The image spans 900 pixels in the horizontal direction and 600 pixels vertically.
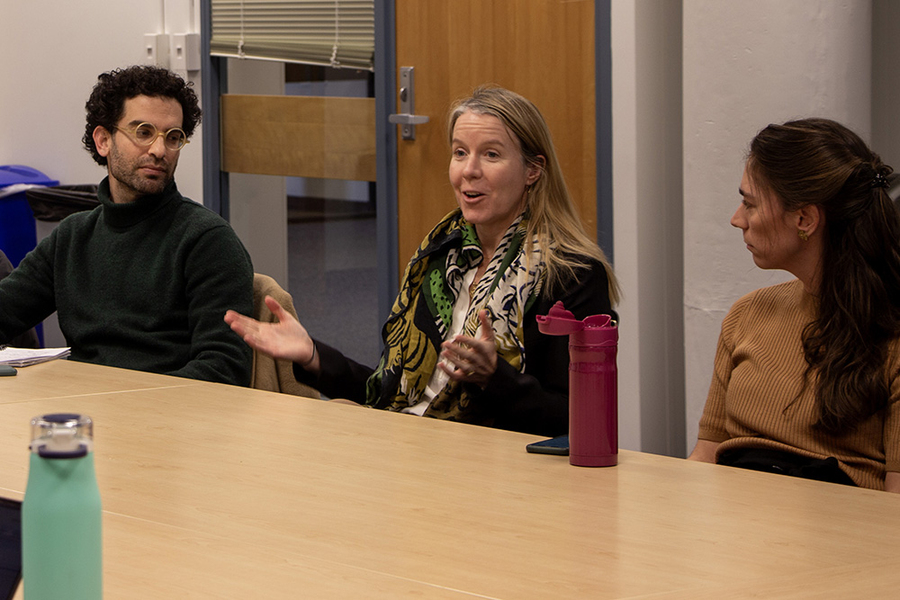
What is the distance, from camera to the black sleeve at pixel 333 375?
7.31 feet

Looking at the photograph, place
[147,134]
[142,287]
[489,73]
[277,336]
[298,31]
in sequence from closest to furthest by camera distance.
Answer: [277,336] < [142,287] < [147,134] < [489,73] < [298,31]

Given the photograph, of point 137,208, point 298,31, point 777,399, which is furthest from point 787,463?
point 298,31

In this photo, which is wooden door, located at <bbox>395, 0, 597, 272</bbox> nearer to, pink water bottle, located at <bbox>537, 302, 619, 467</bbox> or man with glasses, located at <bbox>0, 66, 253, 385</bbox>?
man with glasses, located at <bbox>0, 66, 253, 385</bbox>

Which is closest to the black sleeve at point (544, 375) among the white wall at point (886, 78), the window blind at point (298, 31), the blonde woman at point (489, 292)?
the blonde woman at point (489, 292)

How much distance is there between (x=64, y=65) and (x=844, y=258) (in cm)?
422

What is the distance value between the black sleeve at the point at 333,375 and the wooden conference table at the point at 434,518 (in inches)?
10.4

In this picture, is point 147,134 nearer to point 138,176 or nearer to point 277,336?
point 138,176

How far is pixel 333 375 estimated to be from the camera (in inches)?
88.4

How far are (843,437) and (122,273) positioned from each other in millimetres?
1782

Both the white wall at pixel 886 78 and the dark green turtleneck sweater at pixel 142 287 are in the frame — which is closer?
A: the dark green turtleneck sweater at pixel 142 287

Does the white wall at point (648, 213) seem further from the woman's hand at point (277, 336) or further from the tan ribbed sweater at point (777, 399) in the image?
the woman's hand at point (277, 336)

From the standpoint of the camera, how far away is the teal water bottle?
812 mm

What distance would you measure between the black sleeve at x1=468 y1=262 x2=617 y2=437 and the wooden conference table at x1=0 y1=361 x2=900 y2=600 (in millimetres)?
186

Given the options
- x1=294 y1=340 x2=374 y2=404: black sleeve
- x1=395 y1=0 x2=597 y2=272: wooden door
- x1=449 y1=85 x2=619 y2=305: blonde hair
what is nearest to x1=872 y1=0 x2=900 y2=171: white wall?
x1=395 y1=0 x2=597 y2=272: wooden door
